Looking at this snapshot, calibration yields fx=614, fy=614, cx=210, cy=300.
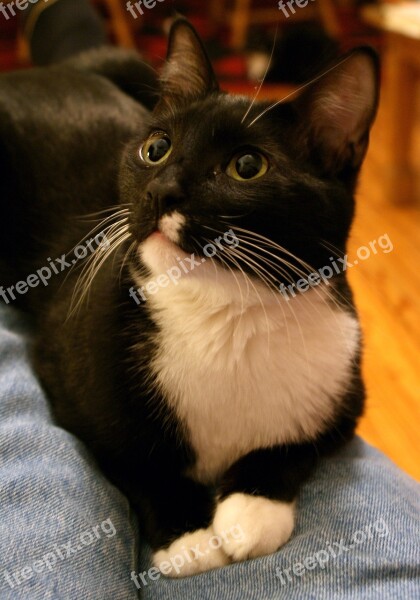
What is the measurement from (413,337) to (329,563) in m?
1.24

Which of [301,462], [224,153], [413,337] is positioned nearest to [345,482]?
[301,462]

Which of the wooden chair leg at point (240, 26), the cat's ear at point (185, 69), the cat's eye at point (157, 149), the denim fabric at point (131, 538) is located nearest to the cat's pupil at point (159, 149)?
the cat's eye at point (157, 149)

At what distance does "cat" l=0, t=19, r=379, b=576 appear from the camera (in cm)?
86

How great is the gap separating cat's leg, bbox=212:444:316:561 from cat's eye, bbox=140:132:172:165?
0.50 metres

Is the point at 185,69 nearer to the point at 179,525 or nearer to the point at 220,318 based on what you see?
the point at 220,318

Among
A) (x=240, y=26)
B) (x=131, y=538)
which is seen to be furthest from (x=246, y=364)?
(x=240, y=26)

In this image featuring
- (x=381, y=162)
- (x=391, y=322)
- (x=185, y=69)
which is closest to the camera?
(x=185, y=69)

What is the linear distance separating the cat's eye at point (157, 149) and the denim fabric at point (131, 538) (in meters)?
0.49

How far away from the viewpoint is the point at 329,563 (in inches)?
36.4

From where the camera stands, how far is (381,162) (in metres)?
3.16

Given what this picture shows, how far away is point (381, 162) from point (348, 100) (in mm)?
2375

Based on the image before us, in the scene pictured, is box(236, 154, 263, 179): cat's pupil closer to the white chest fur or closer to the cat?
the cat

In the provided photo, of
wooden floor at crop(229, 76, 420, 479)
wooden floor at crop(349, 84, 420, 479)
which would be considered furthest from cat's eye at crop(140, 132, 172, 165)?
wooden floor at crop(349, 84, 420, 479)

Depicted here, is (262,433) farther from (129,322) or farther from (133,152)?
(133,152)
